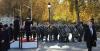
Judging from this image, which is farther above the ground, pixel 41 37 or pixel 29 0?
pixel 29 0

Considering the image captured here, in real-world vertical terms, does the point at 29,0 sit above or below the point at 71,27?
above

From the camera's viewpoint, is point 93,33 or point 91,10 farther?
point 91,10

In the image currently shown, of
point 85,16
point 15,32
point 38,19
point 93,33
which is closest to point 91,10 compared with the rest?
point 85,16

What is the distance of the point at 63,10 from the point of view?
178 ft

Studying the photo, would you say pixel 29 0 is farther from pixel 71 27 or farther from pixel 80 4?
pixel 71 27

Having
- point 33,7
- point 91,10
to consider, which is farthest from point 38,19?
point 91,10

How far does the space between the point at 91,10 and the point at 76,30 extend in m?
21.2

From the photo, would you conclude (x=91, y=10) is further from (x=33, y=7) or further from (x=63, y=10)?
(x=33, y=7)

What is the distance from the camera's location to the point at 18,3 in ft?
206

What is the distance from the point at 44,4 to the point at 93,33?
1766 inches

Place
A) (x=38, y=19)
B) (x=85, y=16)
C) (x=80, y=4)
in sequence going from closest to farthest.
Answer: (x=80, y=4) → (x=85, y=16) → (x=38, y=19)

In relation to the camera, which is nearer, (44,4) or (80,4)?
(80,4)

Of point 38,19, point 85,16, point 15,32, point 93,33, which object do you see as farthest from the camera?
point 38,19

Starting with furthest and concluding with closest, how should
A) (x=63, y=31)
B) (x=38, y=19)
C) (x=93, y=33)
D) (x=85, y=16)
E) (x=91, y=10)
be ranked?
(x=38, y=19)
(x=85, y=16)
(x=91, y=10)
(x=63, y=31)
(x=93, y=33)
